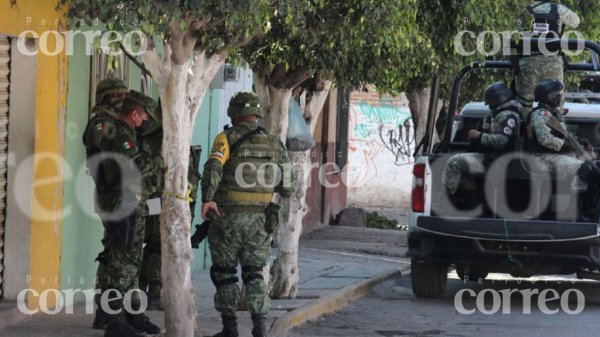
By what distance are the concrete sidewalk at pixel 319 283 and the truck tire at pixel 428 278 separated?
62cm

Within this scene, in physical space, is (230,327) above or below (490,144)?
below


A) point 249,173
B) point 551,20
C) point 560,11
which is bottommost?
point 249,173

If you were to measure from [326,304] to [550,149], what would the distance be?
2.35 meters

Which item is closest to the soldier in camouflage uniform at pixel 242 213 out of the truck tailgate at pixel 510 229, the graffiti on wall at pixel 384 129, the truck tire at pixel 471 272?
the truck tailgate at pixel 510 229

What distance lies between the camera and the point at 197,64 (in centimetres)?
888

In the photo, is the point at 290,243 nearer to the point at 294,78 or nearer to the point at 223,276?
the point at 294,78

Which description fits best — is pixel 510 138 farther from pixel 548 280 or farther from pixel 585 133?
pixel 548 280

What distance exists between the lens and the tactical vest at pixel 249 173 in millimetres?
8984

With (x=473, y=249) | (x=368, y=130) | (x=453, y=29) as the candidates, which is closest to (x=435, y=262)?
(x=473, y=249)

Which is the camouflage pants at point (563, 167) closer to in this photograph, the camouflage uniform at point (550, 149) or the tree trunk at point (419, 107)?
the camouflage uniform at point (550, 149)

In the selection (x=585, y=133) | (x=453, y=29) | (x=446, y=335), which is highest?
(x=453, y=29)

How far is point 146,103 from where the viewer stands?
30.1 feet

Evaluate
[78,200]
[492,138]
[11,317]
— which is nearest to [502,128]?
[492,138]

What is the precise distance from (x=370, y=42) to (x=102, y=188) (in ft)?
9.29
